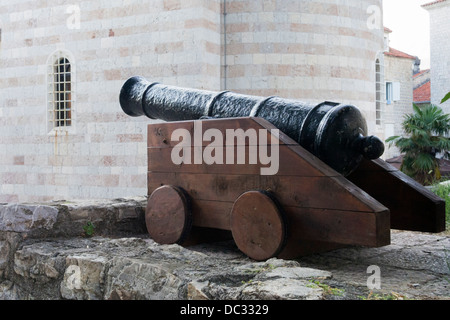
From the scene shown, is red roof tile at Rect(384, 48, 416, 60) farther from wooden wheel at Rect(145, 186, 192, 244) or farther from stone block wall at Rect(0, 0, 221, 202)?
wooden wheel at Rect(145, 186, 192, 244)

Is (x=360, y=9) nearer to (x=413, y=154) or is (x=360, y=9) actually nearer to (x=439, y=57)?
(x=413, y=154)

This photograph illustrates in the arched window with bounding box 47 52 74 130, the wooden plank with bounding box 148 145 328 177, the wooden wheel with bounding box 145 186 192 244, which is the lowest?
the wooden wheel with bounding box 145 186 192 244

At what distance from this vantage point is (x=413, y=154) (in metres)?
10.7

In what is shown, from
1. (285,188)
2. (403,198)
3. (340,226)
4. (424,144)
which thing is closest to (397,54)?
(424,144)

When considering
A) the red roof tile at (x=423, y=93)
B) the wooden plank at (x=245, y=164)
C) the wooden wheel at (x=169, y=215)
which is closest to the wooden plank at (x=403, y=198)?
the wooden plank at (x=245, y=164)

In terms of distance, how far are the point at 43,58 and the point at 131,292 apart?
9078 millimetres

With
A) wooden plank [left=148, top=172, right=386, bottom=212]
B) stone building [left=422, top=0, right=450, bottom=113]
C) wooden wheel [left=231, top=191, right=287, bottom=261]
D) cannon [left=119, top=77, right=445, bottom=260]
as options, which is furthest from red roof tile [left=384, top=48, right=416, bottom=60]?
wooden wheel [left=231, top=191, right=287, bottom=261]

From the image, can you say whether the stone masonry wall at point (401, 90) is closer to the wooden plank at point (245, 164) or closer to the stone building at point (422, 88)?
the stone building at point (422, 88)

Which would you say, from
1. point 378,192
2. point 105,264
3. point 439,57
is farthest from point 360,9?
point 439,57

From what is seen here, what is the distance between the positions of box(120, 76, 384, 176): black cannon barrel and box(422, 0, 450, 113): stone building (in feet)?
67.0

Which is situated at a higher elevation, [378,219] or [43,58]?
[43,58]

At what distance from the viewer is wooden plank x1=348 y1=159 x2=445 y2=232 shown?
11.8 ft

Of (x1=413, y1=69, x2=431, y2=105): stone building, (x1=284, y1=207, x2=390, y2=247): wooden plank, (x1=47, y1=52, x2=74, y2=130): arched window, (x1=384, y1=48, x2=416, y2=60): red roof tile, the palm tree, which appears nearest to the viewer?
(x1=284, y1=207, x2=390, y2=247): wooden plank
